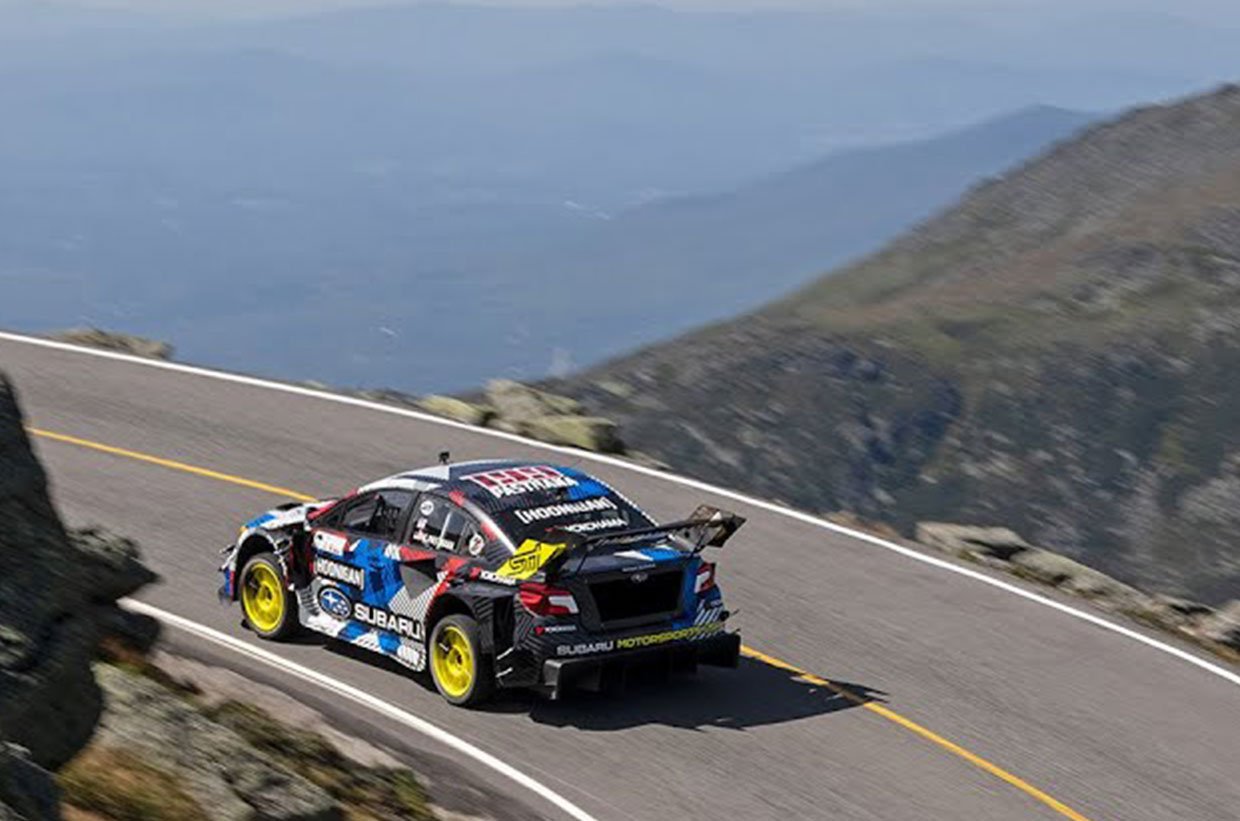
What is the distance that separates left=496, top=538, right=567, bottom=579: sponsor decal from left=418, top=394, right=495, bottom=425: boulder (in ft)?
39.2

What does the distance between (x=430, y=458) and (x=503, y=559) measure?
9.72 m

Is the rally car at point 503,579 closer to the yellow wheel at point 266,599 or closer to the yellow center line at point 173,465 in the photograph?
the yellow wheel at point 266,599

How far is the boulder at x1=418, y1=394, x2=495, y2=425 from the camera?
27656 millimetres

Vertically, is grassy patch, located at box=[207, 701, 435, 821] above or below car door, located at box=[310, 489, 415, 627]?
below

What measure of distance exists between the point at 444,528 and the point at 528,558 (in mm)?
1099

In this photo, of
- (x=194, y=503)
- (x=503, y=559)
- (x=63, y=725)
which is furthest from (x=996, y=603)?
(x=63, y=725)

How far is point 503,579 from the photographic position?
50.1 ft

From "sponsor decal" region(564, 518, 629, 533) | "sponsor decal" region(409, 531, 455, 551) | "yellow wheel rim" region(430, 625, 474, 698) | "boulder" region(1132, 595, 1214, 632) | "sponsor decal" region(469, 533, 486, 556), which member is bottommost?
"boulder" region(1132, 595, 1214, 632)

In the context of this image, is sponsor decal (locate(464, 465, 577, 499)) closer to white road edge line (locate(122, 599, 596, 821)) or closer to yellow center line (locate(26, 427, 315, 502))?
white road edge line (locate(122, 599, 596, 821))

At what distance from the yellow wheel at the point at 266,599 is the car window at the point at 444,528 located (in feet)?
5.93

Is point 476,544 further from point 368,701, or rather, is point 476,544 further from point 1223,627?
point 1223,627

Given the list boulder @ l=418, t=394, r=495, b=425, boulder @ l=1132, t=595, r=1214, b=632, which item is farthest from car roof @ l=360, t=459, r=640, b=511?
boulder @ l=418, t=394, r=495, b=425

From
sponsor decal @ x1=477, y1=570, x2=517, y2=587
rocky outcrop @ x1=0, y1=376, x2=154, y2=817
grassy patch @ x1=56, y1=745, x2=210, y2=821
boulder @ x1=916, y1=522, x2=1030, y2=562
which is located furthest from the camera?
boulder @ x1=916, y1=522, x2=1030, y2=562

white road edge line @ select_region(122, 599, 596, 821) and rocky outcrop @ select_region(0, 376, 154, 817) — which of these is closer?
rocky outcrop @ select_region(0, 376, 154, 817)
